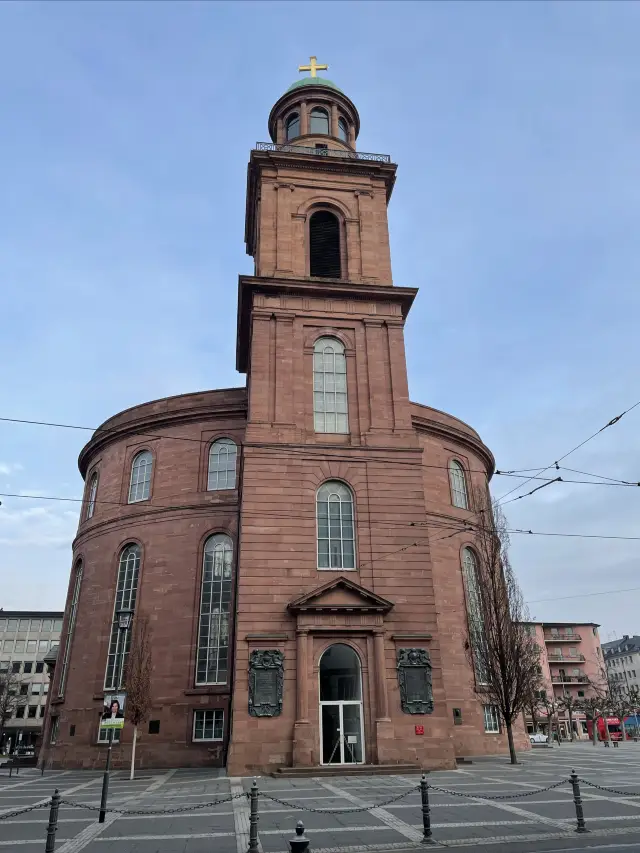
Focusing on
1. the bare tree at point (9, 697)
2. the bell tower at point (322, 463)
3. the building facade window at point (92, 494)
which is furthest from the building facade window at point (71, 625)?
the bare tree at point (9, 697)

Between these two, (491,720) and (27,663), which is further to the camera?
(27,663)

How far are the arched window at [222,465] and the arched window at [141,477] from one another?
11.3ft

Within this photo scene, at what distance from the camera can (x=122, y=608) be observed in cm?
3073

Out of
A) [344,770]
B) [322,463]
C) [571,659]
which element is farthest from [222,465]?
[571,659]

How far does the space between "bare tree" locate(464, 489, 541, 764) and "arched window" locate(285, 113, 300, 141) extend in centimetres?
2456

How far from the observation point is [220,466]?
31.8m

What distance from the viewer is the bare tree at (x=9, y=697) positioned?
216ft

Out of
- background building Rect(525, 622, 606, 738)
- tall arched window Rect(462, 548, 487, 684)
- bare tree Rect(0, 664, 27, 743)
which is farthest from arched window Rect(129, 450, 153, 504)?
background building Rect(525, 622, 606, 738)

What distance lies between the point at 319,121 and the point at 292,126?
1.69 m

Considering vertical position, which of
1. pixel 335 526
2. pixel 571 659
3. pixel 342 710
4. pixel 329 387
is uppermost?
pixel 329 387

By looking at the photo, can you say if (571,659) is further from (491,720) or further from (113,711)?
(113,711)

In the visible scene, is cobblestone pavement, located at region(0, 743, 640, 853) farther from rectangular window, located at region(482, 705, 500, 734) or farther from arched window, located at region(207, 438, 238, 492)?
arched window, located at region(207, 438, 238, 492)

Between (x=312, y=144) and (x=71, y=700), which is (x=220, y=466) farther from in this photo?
(x=312, y=144)

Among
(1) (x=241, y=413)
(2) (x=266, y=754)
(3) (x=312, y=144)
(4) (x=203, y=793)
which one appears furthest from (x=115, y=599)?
(3) (x=312, y=144)
